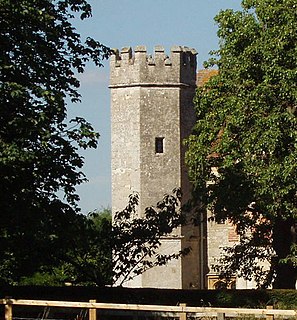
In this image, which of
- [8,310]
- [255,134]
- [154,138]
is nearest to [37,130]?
[8,310]

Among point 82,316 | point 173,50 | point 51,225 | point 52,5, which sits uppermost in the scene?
point 173,50

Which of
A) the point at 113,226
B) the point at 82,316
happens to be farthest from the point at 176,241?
the point at 82,316

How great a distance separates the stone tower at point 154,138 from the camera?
4488cm

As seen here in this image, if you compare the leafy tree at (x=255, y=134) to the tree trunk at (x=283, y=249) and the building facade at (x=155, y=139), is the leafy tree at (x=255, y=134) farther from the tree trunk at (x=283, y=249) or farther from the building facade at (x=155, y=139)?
the building facade at (x=155, y=139)

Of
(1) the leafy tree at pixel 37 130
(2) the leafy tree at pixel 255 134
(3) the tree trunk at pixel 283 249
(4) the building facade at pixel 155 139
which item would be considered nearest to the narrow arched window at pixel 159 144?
(4) the building facade at pixel 155 139

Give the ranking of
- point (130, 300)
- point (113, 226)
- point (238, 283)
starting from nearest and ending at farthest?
1. point (130, 300)
2. point (113, 226)
3. point (238, 283)

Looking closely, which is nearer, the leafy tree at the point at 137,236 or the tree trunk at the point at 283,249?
the leafy tree at the point at 137,236

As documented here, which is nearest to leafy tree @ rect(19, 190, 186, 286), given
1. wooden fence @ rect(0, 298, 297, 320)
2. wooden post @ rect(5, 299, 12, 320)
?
wooden post @ rect(5, 299, 12, 320)

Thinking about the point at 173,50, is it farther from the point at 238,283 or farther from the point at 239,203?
the point at 239,203

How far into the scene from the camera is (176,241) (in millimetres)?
45062

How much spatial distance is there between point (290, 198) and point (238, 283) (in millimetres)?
16921

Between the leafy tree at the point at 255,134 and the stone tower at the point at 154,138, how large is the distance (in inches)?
403

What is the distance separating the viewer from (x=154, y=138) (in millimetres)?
45406

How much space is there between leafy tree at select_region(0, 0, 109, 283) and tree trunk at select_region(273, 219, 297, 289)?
40.2ft
